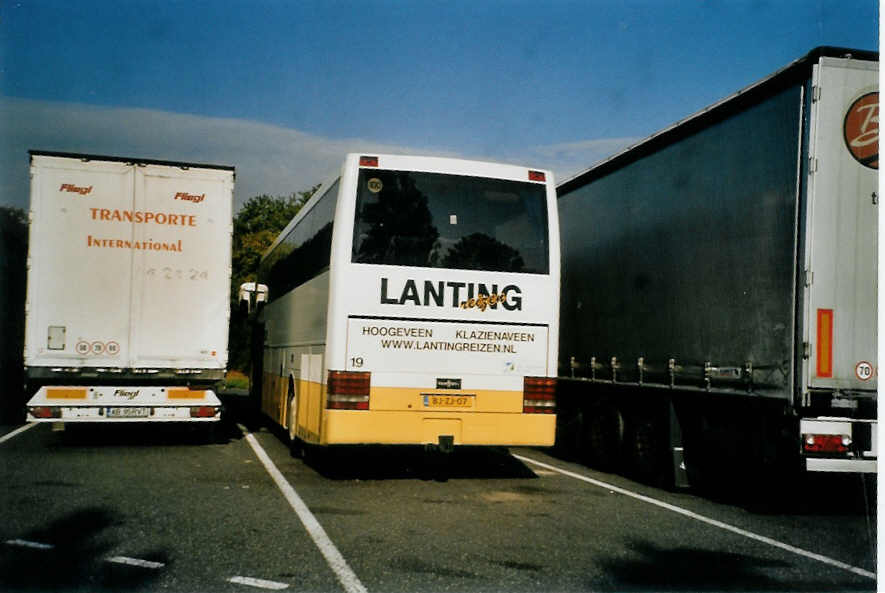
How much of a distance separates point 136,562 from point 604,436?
770 centimetres

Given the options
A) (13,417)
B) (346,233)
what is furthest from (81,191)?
(13,417)

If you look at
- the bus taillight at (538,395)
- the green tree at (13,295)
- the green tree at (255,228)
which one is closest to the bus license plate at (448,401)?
the bus taillight at (538,395)

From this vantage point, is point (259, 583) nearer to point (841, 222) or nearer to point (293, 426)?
point (841, 222)

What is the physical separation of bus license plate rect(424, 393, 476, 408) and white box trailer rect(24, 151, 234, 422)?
4225 millimetres

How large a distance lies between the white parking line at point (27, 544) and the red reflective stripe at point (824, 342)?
254 inches

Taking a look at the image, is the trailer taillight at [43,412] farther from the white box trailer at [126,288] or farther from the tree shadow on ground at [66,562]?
the tree shadow on ground at [66,562]

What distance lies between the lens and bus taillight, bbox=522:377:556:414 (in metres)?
11.0

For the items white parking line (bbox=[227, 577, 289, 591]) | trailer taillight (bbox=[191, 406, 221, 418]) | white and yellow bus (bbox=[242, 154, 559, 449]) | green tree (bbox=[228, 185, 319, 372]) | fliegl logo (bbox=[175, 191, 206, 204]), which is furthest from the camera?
green tree (bbox=[228, 185, 319, 372])

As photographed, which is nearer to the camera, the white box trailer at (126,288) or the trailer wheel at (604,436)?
the trailer wheel at (604,436)

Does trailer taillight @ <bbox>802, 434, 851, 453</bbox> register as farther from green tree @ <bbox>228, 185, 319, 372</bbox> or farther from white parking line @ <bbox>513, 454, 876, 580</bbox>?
green tree @ <bbox>228, 185, 319, 372</bbox>

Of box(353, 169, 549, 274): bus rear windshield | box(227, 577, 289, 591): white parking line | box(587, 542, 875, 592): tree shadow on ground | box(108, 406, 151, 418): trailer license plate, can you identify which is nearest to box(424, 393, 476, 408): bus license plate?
box(353, 169, 549, 274): bus rear windshield

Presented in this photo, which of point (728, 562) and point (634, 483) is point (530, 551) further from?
point (634, 483)

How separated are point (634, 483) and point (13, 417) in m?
13.3

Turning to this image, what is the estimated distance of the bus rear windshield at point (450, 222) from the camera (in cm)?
1065
